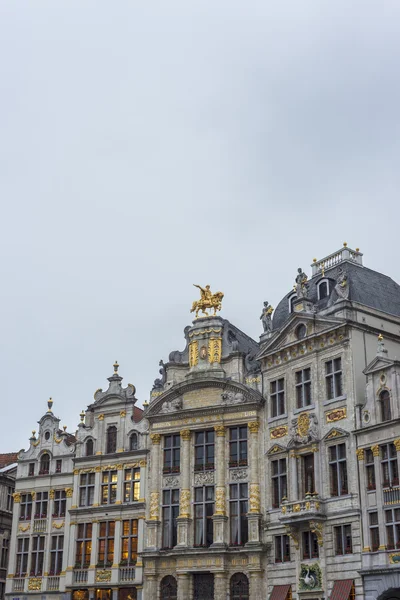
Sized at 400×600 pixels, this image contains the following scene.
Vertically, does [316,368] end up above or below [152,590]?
above

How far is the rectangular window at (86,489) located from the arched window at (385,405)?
22.8m

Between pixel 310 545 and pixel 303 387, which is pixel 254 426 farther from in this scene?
pixel 310 545

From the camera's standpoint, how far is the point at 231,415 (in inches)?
2120

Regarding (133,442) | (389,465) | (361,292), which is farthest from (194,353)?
(389,465)

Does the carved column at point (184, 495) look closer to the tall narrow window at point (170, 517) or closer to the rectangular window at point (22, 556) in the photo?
the tall narrow window at point (170, 517)

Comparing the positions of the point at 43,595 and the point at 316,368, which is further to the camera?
the point at 43,595

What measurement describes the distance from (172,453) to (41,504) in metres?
11.3

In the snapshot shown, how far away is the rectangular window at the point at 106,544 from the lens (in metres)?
55.4

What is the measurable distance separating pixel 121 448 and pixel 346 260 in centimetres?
2011

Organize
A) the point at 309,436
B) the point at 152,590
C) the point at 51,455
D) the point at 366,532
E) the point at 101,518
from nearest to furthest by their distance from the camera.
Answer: the point at 366,532
the point at 309,436
the point at 152,590
the point at 101,518
the point at 51,455

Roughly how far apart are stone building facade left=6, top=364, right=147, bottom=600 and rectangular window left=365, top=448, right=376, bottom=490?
666 inches

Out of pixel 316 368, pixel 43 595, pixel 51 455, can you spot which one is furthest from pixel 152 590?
pixel 316 368

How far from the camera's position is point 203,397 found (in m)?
55.4

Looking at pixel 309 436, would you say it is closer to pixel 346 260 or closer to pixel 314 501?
pixel 314 501
